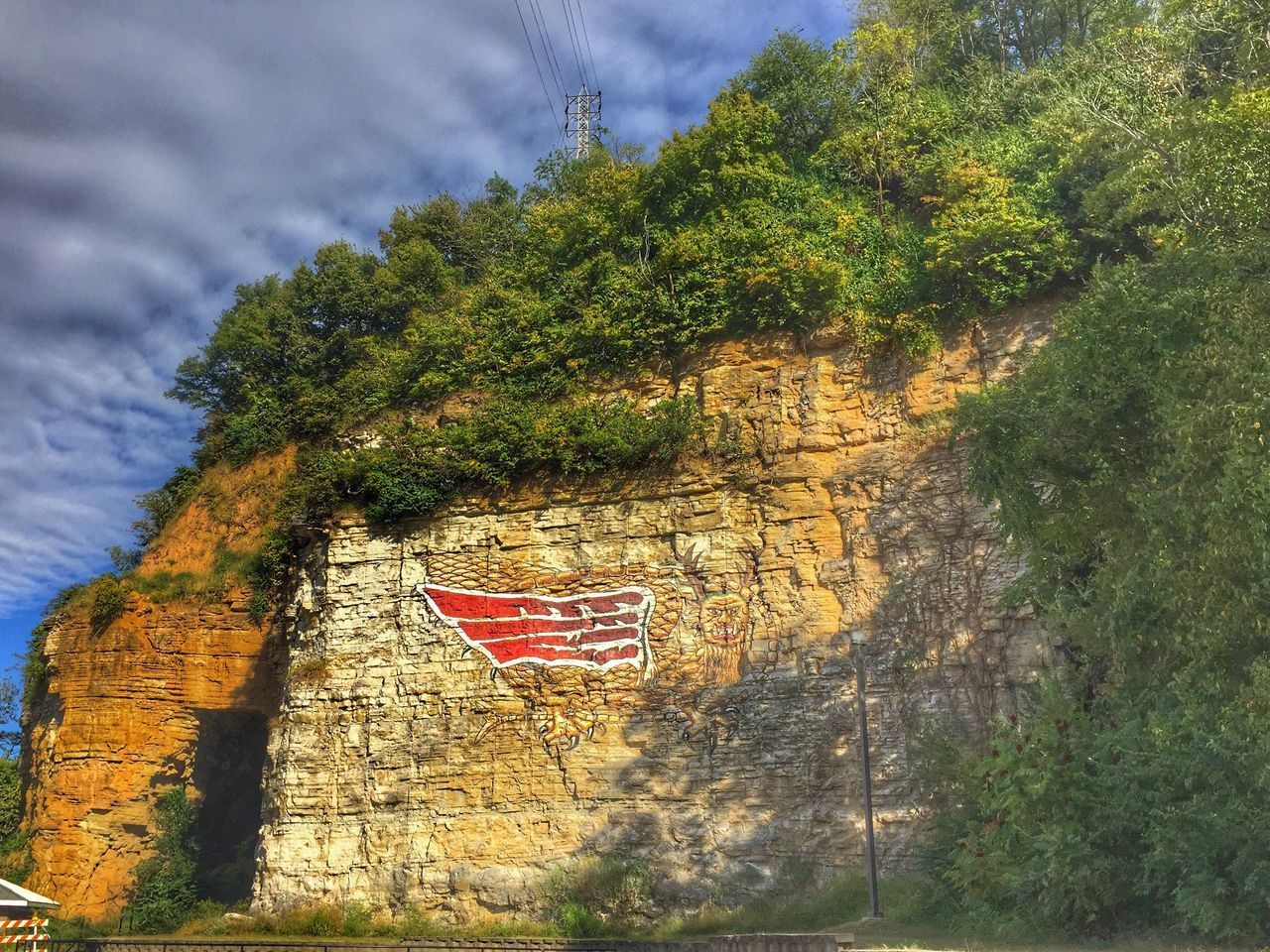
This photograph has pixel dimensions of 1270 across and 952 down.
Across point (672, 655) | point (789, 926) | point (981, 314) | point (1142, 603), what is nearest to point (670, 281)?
point (981, 314)

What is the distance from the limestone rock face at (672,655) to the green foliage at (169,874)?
368cm

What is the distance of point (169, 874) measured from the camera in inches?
855

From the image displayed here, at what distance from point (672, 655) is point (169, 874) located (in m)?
12.6

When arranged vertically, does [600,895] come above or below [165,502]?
below

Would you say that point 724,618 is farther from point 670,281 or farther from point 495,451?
point 670,281

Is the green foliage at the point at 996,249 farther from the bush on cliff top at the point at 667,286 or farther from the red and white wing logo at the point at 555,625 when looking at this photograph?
the red and white wing logo at the point at 555,625

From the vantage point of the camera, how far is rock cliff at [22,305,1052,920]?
16625mm

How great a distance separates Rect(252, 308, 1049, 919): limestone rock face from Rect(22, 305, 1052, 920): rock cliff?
40 millimetres

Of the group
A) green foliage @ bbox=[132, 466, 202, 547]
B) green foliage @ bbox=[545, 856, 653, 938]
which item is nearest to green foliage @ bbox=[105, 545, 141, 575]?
green foliage @ bbox=[132, 466, 202, 547]

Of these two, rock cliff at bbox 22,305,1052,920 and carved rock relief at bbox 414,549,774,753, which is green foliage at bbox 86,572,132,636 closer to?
rock cliff at bbox 22,305,1052,920

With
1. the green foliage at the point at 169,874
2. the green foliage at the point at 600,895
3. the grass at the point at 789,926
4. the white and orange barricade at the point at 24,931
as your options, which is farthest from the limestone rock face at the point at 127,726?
the green foliage at the point at 600,895

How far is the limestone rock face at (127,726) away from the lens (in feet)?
72.6

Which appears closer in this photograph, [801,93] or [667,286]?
[667,286]

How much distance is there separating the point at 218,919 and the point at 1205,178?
841 inches
